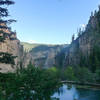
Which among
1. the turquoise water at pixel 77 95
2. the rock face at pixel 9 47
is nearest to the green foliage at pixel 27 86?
the rock face at pixel 9 47

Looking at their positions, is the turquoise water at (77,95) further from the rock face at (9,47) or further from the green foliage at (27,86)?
the green foliage at (27,86)

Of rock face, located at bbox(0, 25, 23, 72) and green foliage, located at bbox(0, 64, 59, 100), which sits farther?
rock face, located at bbox(0, 25, 23, 72)

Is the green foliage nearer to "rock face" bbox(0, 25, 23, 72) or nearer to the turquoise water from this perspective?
"rock face" bbox(0, 25, 23, 72)

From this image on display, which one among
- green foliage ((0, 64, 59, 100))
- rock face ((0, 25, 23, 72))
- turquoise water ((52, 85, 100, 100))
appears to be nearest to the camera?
green foliage ((0, 64, 59, 100))

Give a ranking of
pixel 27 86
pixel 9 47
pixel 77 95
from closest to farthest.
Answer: pixel 27 86 < pixel 77 95 < pixel 9 47

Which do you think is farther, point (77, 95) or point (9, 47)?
point (9, 47)

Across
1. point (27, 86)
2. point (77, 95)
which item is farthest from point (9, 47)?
point (27, 86)

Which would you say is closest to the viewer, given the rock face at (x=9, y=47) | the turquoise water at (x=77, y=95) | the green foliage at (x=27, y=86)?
the green foliage at (x=27, y=86)

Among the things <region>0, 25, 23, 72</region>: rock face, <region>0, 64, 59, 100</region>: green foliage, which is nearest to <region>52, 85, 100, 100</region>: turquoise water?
<region>0, 25, 23, 72</region>: rock face

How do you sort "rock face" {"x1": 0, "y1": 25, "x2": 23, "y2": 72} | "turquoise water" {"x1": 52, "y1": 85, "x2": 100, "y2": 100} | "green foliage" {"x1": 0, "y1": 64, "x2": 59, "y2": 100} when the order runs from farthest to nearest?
"turquoise water" {"x1": 52, "y1": 85, "x2": 100, "y2": 100} < "rock face" {"x1": 0, "y1": 25, "x2": 23, "y2": 72} < "green foliage" {"x1": 0, "y1": 64, "x2": 59, "y2": 100}

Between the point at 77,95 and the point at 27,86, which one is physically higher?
the point at 27,86

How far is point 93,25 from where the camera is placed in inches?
4104

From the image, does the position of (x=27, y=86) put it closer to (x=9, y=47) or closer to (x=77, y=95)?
(x=77, y=95)

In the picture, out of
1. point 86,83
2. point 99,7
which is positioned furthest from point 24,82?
point 99,7
